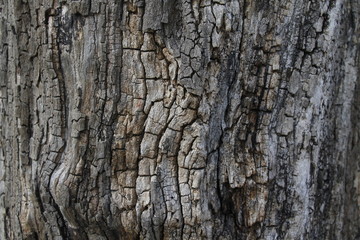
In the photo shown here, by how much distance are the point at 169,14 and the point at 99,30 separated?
9.9 inches

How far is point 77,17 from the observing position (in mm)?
1589

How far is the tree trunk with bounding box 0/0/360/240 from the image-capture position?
1.58 metres

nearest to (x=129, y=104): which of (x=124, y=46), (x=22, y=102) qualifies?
(x=124, y=46)

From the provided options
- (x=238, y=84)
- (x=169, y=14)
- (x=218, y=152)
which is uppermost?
(x=169, y=14)

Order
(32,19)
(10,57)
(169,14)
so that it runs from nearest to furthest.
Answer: (169,14), (32,19), (10,57)

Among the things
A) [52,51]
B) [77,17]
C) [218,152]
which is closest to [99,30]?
[77,17]

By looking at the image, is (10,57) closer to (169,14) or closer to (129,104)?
(129,104)

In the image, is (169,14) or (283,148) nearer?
(169,14)

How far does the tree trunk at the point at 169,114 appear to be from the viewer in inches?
62.0

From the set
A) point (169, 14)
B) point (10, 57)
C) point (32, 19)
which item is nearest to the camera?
point (169, 14)

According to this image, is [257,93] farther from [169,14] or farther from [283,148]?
[169,14]

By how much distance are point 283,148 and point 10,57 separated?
1114mm

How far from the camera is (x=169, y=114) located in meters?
1.57

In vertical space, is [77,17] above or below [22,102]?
above
